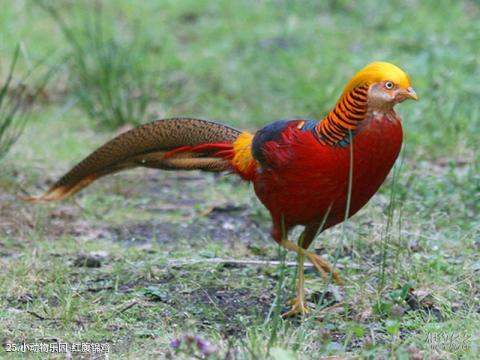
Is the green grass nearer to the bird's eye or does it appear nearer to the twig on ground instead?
the twig on ground

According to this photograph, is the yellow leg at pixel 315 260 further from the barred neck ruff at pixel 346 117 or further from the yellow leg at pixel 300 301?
the barred neck ruff at pixel 346 117

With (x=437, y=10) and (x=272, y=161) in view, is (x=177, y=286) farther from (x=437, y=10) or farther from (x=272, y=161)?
(x=437, y=10)

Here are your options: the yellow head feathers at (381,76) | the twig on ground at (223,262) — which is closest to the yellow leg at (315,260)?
the twig on ground at (223,262)

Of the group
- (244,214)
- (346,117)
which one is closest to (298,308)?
(346,117)

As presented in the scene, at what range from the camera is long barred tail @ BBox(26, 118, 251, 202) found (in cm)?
423

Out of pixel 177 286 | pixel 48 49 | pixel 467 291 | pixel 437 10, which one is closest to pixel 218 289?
pixel 177 286

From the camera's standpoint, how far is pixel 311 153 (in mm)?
3617

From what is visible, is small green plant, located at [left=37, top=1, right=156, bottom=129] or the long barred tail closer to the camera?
the long barred tail

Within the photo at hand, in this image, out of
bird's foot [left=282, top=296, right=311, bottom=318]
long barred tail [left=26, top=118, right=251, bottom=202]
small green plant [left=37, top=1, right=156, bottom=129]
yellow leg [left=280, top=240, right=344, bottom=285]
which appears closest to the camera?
bird's foot [left=282, top=296, right=311, bottom=318]

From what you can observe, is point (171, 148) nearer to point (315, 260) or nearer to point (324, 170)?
point (315, 260)

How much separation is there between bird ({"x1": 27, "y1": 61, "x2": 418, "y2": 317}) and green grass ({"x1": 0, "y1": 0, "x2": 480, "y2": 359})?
0.76 feet

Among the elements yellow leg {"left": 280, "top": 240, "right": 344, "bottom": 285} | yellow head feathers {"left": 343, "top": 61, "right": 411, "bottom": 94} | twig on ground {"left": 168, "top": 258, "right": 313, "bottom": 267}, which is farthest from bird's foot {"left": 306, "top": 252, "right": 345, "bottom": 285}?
yellow head feathers {"left": 343, "top": 61, "right": 411, "bottom": 94}

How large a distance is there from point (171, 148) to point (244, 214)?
0.94 meters

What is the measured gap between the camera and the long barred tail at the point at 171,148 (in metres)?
4.23
